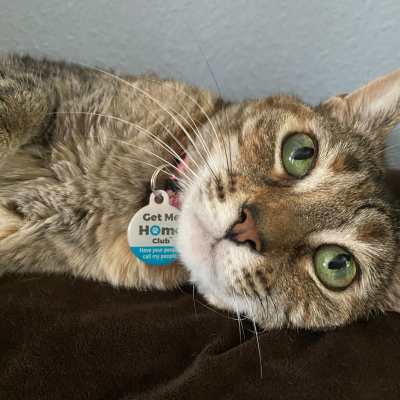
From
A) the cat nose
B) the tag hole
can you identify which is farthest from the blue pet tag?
the cat nose

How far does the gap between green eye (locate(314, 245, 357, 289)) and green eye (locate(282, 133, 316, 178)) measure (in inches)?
9.4

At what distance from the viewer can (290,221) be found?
4.02ft

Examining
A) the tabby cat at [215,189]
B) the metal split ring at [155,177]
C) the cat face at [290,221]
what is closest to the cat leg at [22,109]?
the tabby cat at [215,189]

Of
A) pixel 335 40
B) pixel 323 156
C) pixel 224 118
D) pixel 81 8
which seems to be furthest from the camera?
pixel 81 8

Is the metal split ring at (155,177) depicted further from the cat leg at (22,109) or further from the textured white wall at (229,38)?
the textured white wall at (229,38)

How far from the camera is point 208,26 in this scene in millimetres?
2121

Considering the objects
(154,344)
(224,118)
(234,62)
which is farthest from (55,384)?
(234,62)

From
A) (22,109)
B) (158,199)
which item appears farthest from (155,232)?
(22,109)

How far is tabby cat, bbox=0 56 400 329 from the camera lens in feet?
4.01

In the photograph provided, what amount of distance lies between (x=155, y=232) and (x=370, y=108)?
0.85m

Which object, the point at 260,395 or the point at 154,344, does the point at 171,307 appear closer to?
the point at 154,344

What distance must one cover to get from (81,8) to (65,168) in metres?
1.14

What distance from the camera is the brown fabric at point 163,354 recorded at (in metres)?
1.08

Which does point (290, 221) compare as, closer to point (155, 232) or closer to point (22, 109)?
point (155, 232)
